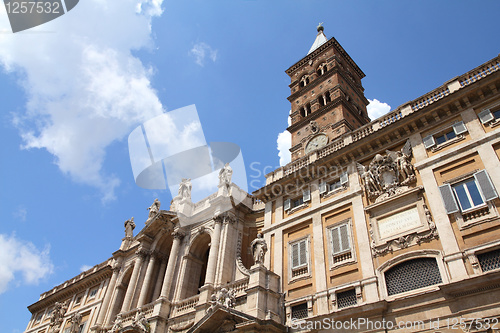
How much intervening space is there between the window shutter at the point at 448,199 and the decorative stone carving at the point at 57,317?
39010 mm

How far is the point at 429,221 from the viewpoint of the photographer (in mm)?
15992

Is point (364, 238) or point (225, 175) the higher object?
point (225, 175)

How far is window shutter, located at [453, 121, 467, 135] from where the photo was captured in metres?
17.2

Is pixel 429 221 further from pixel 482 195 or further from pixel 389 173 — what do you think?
pixel 389 173

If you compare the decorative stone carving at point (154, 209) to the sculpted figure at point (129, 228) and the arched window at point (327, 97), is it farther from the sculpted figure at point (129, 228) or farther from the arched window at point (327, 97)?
the arched window at point (327, 97)

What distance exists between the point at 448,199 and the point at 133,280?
24591mm

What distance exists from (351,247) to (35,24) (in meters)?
16.6

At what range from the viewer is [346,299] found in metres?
16.9

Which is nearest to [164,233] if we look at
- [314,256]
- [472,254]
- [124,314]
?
[124,314]

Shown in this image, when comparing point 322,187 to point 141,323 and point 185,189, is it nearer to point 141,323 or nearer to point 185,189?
point 185,189

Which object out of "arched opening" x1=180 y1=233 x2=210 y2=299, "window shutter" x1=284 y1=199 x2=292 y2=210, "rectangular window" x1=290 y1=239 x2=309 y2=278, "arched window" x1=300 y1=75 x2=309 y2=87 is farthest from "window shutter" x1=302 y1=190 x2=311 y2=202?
"arched window" x1=300 y1=75 x2=309 y2=87

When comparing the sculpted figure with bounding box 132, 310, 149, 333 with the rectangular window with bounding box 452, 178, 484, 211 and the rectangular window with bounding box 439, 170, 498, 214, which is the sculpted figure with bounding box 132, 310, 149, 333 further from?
the rectangular window with bounding box 452, 178, 484, 211

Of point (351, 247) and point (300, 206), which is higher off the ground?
point (300, 206)

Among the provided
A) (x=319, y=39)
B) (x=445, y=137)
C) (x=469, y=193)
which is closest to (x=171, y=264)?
(x=445, y=137)
